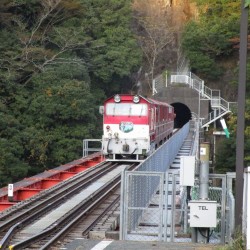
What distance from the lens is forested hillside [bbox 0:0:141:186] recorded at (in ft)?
116

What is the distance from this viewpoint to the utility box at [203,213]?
11516mm

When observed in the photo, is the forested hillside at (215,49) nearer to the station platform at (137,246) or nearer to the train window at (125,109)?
the train window at (125,109)

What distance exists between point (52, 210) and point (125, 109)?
12.0 metres

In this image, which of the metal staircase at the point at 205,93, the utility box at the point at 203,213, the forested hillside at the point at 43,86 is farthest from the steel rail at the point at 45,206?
the metal staircase at the point at 205,93

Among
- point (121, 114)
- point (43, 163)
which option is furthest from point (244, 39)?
point (43, 163)

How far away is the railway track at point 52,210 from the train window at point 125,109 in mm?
4955

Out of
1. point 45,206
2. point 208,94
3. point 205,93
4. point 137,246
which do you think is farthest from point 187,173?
point 208,94

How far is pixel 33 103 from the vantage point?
3753cm

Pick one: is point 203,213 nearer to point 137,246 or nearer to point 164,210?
point 137,246

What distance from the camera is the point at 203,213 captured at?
455 inches

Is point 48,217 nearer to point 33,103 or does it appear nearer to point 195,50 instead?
point 33,103

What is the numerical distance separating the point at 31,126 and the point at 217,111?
23.4 metres

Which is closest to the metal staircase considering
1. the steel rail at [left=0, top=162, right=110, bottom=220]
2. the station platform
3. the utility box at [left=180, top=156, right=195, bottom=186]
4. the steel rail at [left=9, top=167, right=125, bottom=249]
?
the steel rail at [left=0, top=162, right=110, bottom=220]

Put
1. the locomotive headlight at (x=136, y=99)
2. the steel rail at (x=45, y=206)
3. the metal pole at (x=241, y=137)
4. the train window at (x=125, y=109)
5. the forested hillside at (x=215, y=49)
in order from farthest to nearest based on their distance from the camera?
the forested hillside at (x=215, y=49) → the train window at (x=125, y=109) → the locomotive headlight at (x=136, y=99) → the steel rail at (x=45, y=206) → the metal pole at (x=241, y=137)
